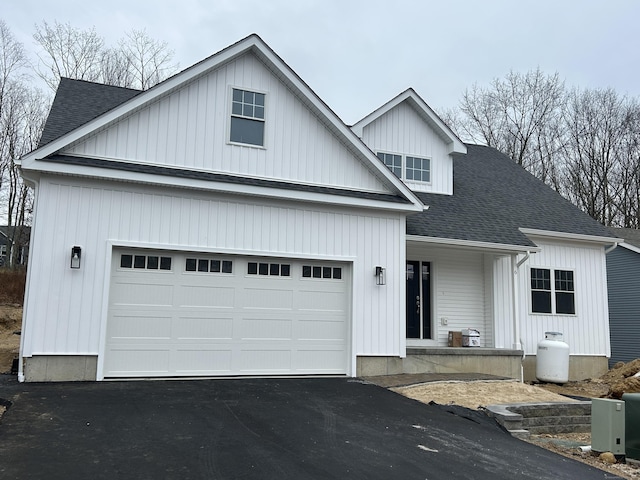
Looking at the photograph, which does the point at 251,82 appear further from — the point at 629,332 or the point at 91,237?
the point at 629,332

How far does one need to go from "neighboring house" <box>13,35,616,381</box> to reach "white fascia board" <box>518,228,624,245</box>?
1009 mm

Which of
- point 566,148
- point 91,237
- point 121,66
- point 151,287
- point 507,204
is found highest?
point 121,66

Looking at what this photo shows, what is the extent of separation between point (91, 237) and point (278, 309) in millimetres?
3447

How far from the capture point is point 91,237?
9086mm

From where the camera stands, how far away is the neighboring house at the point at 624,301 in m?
18.3

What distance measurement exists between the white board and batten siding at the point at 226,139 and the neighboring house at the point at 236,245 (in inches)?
1.0

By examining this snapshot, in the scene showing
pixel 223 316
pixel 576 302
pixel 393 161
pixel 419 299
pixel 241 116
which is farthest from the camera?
pixel 576 302

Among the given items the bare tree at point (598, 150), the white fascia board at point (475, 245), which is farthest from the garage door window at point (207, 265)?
the bare tree at point (598, 150)

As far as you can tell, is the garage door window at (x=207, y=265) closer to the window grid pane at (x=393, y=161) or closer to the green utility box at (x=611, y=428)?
the window grid pane at (x=393, y=161)

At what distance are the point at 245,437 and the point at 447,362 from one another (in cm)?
648

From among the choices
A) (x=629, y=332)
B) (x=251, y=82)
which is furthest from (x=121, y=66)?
(x=629, y=332)

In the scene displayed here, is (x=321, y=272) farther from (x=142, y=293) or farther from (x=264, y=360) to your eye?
(x=142, y=293)

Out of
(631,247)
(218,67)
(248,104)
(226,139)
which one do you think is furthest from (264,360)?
(631,247)

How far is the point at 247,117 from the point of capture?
1052cm
